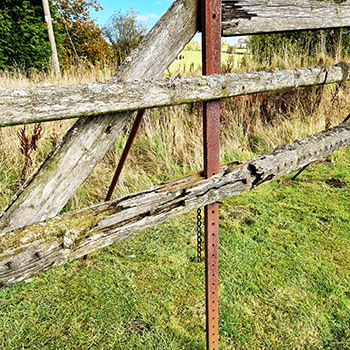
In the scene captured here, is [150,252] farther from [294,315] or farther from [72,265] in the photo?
[294,315]

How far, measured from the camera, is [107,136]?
1098mm

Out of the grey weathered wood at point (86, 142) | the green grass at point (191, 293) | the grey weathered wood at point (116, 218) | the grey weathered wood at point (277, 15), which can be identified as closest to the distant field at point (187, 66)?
the green grass at point (191, 293)

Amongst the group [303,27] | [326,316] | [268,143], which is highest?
[303,27]

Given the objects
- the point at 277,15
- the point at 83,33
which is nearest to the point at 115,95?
the point at 277,15

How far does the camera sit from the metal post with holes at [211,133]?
3.76ft

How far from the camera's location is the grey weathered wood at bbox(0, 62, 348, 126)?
860 mm

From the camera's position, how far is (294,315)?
2.16 metres

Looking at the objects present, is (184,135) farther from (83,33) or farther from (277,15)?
(83,33)

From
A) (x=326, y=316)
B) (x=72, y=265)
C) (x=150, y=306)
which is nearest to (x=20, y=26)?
(x=72, y=265)

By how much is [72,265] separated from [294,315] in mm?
1957

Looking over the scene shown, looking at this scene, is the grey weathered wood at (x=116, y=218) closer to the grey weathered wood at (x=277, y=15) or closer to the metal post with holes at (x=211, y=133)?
the metal post with holes at (x=211, y=133)

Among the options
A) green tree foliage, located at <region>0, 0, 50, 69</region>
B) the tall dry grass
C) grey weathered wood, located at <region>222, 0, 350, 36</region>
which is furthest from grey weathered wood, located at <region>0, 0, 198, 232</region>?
green tree foliage, located at <region>0, 0, 50, 69</region>

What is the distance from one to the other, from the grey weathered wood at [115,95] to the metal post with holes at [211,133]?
7cm

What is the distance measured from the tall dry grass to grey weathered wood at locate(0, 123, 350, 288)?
2219mm
